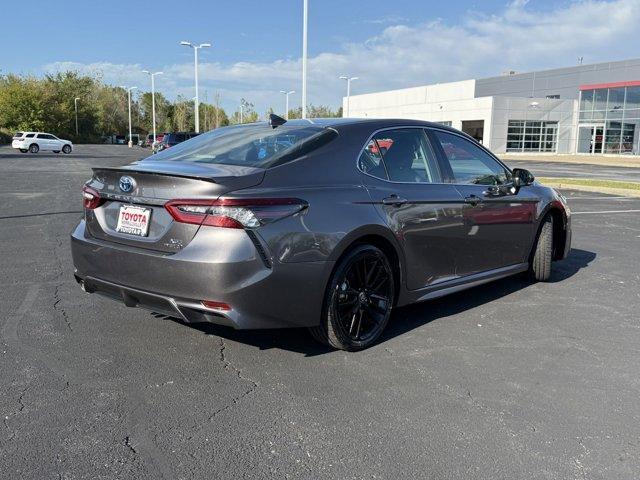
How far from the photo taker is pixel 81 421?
3.02 meters

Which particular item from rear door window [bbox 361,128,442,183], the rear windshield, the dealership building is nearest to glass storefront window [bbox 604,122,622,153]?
the dealership building

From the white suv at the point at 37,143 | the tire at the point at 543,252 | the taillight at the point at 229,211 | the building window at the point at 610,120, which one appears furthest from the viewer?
the building window at the point at 610,120

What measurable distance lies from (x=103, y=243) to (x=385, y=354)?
80.6 inches

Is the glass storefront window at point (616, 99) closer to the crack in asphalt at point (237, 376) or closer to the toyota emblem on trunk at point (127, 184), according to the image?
the crack in asphalt at point (237, 376)

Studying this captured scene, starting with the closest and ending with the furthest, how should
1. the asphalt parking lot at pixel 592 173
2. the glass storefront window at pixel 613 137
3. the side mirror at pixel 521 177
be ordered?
the side mirror at pixel 521 177, the asphalt parking lot at pixel 592 173, the glass storefront window at pixel 613 137

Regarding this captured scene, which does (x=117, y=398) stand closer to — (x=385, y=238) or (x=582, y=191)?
(x=385, y=238)

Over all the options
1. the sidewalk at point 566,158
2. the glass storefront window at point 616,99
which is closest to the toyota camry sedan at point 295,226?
the sidewalk at point 566,158

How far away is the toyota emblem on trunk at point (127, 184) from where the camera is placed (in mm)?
3695

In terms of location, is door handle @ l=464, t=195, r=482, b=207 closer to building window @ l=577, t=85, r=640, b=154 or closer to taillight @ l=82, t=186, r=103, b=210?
taillight @ l=82, t=186, r=103, b=210

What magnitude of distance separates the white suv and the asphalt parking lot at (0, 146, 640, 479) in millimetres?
46017

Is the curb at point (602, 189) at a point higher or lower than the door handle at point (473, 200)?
lower

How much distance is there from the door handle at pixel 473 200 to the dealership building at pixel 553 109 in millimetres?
42229

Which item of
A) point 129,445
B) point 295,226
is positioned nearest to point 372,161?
point 295,226

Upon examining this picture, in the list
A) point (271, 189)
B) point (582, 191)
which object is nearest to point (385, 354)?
point (271, 189)
